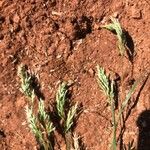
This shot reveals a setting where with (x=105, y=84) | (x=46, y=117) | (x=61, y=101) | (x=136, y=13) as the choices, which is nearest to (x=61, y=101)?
(x=61, y=101)

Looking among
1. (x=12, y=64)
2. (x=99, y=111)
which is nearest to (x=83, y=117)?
(x=99, y=111)

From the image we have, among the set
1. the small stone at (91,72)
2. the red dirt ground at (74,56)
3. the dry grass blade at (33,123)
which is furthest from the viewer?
the small stone at (91,72)

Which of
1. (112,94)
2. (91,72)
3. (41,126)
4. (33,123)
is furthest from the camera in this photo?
(91,72)

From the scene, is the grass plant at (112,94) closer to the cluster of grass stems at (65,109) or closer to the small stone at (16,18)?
the cluster of grass stems at (65,109)

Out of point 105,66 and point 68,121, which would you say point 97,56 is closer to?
point 105,66

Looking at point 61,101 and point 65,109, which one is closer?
point 61,101

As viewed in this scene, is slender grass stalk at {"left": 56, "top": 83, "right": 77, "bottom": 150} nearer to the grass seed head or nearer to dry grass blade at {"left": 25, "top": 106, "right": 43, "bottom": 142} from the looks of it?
the grass seed head

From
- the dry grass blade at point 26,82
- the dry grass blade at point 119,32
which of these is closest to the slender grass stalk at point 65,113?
the dry grass blade at point 26,82

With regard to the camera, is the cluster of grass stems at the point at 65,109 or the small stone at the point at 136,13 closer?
the cluster of grass stems at the point at 65,109

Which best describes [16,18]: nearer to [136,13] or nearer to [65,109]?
[65,109]
